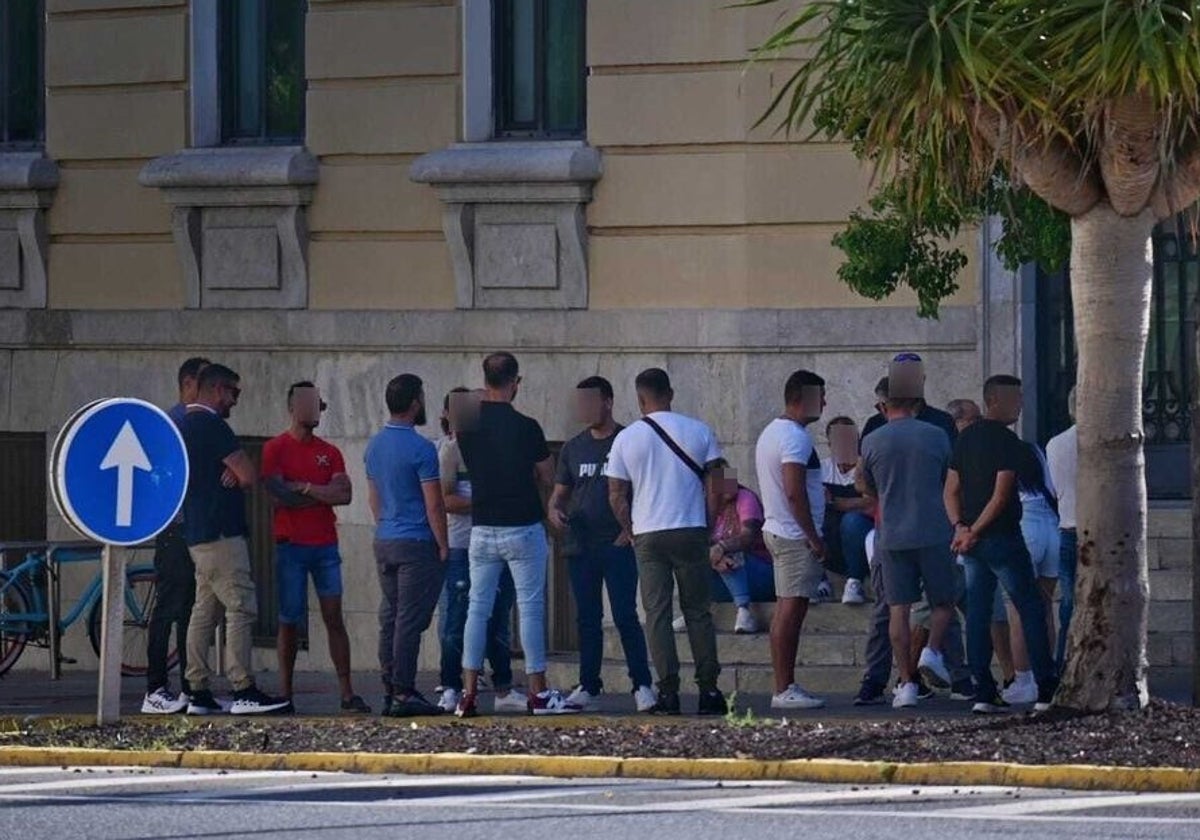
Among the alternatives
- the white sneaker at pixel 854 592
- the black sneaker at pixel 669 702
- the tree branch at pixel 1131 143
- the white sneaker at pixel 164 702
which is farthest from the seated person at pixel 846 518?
the tree branch at pixel 1131 143

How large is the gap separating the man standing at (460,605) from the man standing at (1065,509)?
283 cm

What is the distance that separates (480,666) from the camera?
48.7ft

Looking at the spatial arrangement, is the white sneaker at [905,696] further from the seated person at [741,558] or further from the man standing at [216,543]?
the man standing at [216,543]

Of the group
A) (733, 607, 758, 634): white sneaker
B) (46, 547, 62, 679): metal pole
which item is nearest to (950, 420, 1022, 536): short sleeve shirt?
(733, 607, 758, 634): white sneaker

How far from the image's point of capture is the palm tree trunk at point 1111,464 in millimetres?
12961

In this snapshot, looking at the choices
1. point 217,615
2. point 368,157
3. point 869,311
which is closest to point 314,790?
point 217,615

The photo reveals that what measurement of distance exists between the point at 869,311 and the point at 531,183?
237cm

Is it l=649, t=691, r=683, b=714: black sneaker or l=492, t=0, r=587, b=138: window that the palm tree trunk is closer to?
l=649, t=691, r=683, b=714: black sneaker

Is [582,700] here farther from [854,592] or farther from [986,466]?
[986,466]

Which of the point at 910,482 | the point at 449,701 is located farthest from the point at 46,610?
the point at 910,482

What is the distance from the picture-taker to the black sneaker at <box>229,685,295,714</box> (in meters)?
15.4

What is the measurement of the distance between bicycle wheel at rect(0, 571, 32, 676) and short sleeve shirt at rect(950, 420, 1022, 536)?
21.6 ft

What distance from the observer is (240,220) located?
2022 cm

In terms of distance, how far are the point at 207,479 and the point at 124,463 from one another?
1.46 m
